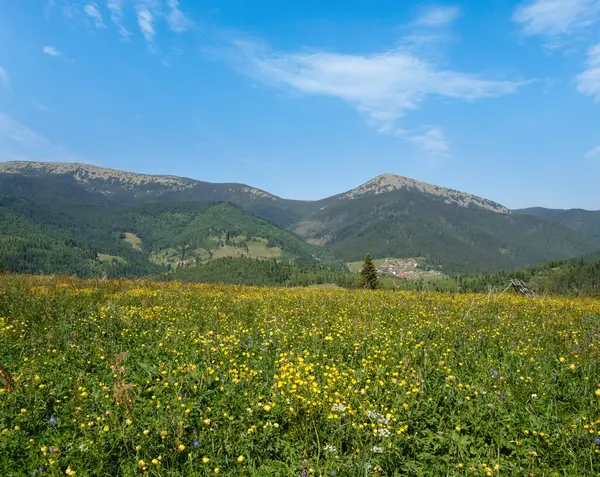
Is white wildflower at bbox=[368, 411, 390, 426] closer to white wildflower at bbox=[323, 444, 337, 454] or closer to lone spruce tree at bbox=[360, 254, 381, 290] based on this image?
white wildflower at bbox=[323, 444, 337, 454]

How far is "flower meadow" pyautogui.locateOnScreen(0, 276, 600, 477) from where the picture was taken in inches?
173

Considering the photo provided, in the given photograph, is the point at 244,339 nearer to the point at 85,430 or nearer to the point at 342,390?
the point at 342,390

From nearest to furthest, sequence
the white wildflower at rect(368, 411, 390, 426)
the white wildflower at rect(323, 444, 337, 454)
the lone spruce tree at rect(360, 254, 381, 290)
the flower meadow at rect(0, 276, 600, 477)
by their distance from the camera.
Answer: the flower meadow at rect(0, 276, 600, 477), the white wildflower at rect(323, 444, 337, 454), the white wildflower at rect(368, 411, 390, 426), the lone spruce tree at rect(360, 254, 381, 290)

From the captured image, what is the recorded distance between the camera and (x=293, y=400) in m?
5.44

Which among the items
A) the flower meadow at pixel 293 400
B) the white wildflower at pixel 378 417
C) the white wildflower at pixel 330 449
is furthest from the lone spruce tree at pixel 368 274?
the white wildflower at pixel 330 449

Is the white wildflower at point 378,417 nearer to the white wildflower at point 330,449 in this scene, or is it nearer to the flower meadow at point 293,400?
the flower meadow at point 293,400

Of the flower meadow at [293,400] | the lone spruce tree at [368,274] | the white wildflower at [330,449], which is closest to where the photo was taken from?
the flower meadow at [293,400]

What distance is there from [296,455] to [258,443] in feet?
1.96

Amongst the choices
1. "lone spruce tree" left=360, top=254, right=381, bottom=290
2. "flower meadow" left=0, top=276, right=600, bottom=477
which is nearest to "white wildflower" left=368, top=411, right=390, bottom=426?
"flower meadow" left=0, top=276, right=600, bottom=477

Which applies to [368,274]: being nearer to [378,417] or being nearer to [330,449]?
[378,417]

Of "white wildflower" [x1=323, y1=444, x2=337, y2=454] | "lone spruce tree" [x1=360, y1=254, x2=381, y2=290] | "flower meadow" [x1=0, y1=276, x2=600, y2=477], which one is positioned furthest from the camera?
"lone spruce tree" [x1=360, y1=254, x2=381, y2=290]

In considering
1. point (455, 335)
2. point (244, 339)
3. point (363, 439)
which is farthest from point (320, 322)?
point (363, 439)

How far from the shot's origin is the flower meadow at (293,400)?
14.4 ft

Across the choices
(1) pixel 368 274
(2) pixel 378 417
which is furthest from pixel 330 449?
(1) pixel 368 274
